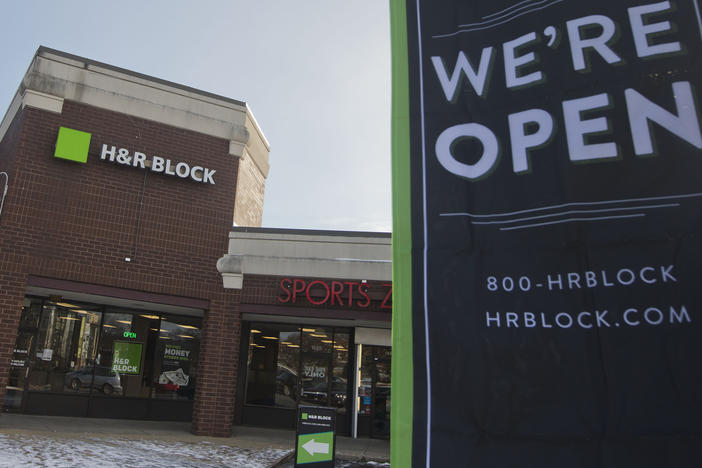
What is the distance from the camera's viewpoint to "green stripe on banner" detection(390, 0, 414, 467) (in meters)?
2.17

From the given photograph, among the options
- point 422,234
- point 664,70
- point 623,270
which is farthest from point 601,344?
point 664,70

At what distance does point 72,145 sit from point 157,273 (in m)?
3.68

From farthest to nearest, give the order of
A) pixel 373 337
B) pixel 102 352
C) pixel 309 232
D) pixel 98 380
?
pixel 373 337 < pixel 102 352 < pixel 98 380 < pixel 309 232

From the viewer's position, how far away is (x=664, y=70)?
2115 mm

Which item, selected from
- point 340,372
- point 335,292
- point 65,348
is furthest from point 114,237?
point 340,372

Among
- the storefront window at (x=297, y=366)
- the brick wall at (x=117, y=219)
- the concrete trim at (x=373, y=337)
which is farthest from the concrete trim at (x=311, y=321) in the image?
the brick wall at (x=117, y=219)

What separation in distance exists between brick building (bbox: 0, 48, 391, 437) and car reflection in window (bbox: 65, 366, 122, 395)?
0.12 ft

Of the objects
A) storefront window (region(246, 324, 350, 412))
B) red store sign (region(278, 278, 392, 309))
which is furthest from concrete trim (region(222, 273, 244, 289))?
storefront window (region(246, 324, 350, 412))

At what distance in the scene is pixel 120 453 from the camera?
9641 millimetres

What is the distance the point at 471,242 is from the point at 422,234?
0.22 metres

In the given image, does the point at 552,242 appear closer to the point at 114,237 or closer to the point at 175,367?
the point at 114,237

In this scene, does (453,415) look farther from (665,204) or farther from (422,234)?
(665,204)

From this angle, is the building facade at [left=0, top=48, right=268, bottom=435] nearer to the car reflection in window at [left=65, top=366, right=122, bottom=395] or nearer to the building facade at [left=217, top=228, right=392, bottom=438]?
the car reflection in window at [left=65, top=366, right=122, bottom=395]

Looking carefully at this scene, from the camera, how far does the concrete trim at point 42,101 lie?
1263 cm
